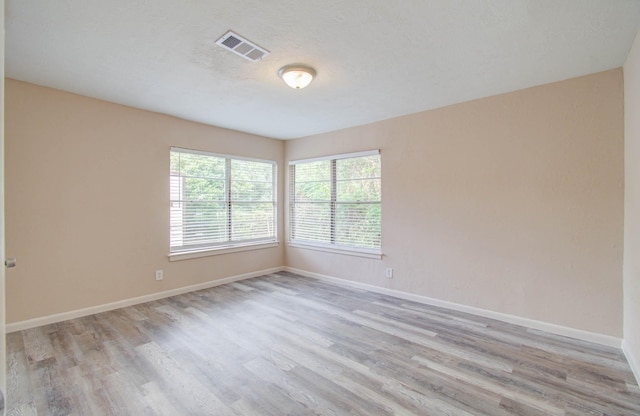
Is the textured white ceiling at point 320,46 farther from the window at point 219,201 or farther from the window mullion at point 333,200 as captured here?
the window mullion at point 333,200

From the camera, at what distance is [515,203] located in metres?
3.27

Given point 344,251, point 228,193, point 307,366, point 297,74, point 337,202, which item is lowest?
point 307,366

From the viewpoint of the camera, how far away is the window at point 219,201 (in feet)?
14.2

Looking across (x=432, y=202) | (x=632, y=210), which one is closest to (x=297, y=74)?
(x=432, y=202)

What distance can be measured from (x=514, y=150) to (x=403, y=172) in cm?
132

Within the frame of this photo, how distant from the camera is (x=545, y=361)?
8.23 feet

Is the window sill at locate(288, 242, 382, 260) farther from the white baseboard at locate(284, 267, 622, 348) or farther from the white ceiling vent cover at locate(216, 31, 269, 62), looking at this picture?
the white ceiling vent cover at locate(216, 31, 269, 62)

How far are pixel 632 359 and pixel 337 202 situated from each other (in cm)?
363

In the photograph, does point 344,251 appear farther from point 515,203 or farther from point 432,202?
point 515,203

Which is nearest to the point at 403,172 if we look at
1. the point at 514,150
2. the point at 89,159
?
the point at 514,150

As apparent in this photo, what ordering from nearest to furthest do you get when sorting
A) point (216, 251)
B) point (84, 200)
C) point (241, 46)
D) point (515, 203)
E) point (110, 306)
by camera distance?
point (241, 46)
point (515, 203)
point (84, 200)
point (110, 306)
point (216, 251)

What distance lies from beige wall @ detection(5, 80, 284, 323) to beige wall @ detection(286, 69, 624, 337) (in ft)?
10.1

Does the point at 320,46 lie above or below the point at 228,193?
above

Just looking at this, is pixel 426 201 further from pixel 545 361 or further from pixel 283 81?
pixel 283 81
